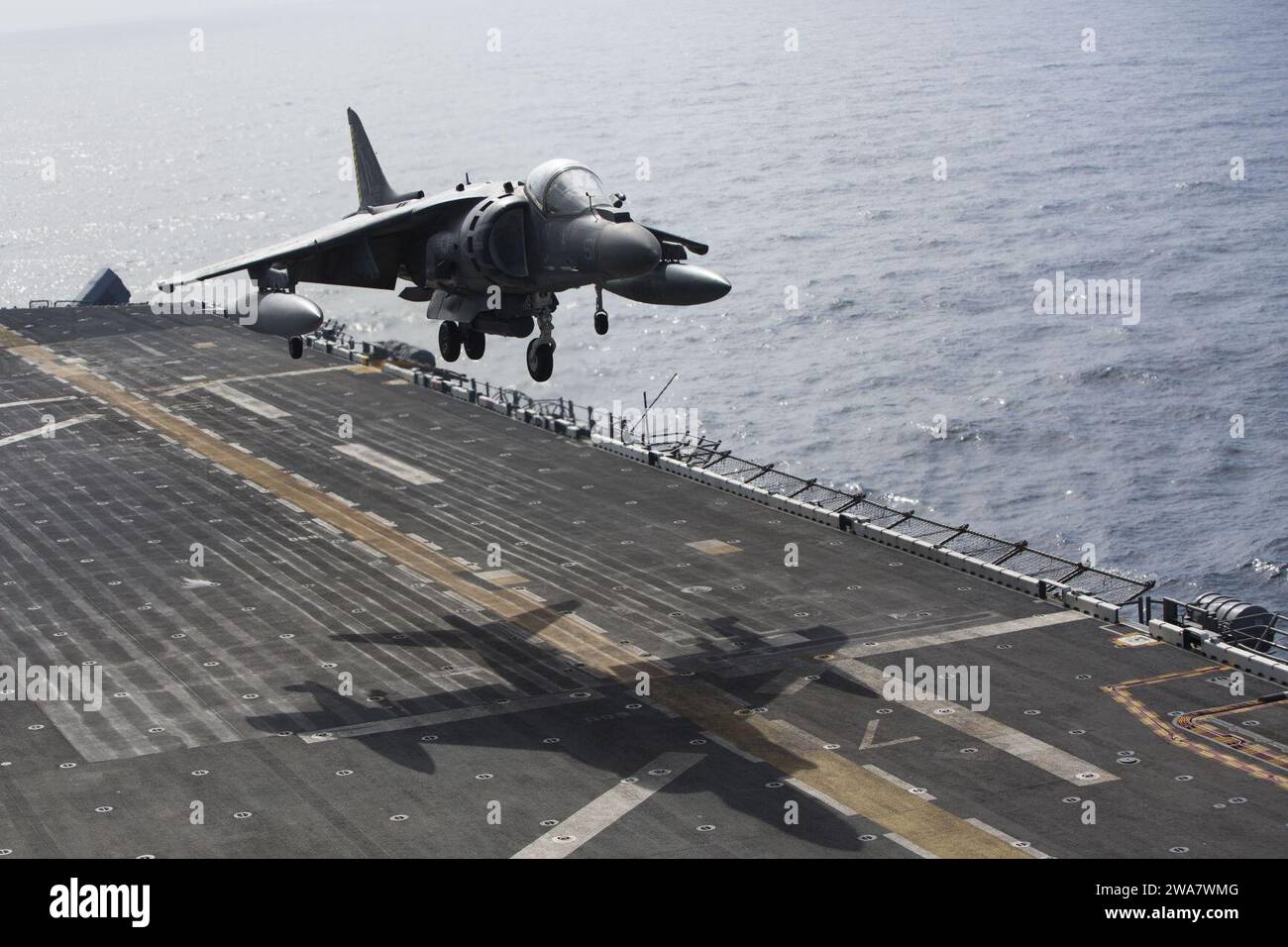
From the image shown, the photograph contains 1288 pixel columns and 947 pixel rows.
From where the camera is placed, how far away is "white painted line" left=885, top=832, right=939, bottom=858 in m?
32.8

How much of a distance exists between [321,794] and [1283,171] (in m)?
145

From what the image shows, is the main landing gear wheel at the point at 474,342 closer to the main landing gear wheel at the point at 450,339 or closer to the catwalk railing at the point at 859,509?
the main landing gear wheel at the point at 450,339

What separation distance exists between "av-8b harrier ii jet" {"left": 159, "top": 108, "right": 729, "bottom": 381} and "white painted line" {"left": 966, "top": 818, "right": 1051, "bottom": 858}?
14475mm

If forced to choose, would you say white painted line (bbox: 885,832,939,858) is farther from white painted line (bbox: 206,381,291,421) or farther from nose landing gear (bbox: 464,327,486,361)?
white painted line (bbox: 206,381,291,421)

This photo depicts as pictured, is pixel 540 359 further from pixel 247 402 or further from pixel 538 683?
pixel 247 402

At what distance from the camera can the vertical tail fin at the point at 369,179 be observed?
48219 mm

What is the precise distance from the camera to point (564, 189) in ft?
132

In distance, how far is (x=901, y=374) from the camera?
109250 millimetres

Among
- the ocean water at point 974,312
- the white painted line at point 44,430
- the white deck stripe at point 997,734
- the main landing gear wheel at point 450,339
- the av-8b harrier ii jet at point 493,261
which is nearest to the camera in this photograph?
the white deck stripe at point 997,734

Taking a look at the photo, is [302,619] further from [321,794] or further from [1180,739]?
[1180,739]

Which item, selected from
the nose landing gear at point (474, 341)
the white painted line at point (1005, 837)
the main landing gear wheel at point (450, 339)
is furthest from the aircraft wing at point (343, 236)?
the white painted line at point (1005, 837)

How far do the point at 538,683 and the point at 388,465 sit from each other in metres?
22.8

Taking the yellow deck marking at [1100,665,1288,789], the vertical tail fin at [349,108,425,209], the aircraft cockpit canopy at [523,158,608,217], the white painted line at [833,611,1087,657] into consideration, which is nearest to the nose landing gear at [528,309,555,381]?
the aircraft cockpit canopy at [523,158,608,217]

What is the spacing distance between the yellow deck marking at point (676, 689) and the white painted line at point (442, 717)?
2.02 metres
